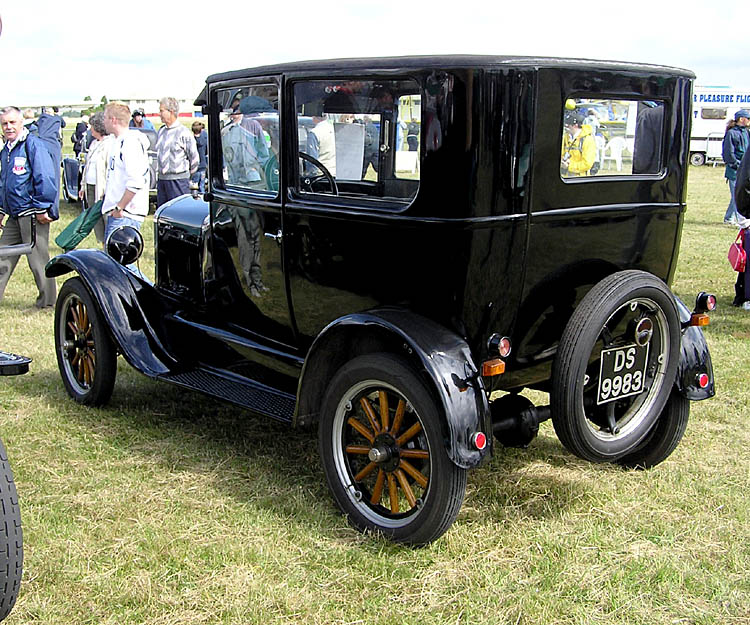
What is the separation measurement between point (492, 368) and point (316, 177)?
132 cm

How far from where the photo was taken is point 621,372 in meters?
3.45

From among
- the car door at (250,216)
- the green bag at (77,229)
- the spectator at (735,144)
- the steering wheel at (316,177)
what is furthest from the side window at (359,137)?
the spectator at (735,144)

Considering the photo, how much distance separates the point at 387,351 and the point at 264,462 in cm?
119

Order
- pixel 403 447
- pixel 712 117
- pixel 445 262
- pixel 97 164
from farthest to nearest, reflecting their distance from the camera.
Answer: pixel 712 117 < pixel 97 164 < pixel 403 447 < pixel 445 262

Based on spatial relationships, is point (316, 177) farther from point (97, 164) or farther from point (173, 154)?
point (173, 154)

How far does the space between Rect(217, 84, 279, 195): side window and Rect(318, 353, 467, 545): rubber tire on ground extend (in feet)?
3.69

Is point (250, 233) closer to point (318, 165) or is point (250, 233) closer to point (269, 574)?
point (318, 165)

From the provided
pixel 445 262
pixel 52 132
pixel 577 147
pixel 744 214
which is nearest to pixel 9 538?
pixel 445 262

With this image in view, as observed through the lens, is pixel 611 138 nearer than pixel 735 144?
Yes

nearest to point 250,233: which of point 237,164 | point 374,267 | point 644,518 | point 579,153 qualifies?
point 237,164

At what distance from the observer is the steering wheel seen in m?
3.84

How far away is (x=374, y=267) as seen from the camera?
3471 millimetres

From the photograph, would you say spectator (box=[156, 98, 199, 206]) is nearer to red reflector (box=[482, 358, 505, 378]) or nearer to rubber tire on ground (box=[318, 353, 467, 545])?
rubber tire on ground (box=[318, 353, 467, 545])

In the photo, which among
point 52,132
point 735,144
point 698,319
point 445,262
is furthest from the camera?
point 735,144
